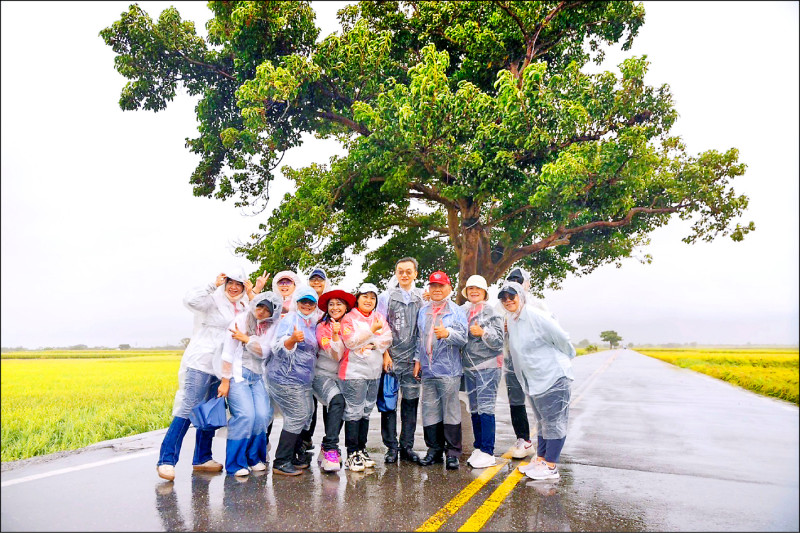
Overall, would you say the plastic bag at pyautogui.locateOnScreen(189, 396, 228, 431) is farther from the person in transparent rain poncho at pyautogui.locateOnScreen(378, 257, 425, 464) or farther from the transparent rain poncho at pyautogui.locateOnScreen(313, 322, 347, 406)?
the person in transparent rain poncho at pyautogui.locateOnScreen(378, 257, 425, 464)

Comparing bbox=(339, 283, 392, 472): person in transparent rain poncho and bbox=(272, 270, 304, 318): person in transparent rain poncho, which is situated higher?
bbox=(272, 270, 304, 318): person in transparent rain poncho

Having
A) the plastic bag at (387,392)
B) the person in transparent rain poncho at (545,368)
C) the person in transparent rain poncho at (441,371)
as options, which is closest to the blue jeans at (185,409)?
the plastic bag at (387,392)

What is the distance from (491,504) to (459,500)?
0.26 m

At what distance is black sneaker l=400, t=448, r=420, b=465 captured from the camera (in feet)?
19.3

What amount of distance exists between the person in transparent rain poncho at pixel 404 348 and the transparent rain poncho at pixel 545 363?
1.05 metres

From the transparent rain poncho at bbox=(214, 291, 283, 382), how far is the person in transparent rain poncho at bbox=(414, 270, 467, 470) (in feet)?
5.15

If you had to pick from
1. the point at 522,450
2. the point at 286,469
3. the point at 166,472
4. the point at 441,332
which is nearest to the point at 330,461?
the point at 286,469

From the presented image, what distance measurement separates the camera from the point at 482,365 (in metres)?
5.88

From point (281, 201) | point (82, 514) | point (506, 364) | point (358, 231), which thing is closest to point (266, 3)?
point (281, 201)

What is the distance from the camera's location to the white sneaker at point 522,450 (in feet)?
20.4

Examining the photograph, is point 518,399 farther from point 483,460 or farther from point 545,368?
point 545,368

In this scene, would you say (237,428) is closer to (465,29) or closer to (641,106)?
(465,29)

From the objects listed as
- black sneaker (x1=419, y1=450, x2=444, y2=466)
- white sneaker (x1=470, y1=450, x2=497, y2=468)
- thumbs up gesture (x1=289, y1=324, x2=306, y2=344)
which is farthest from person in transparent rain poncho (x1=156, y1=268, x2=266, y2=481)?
white sneaker (x1=470, y1=450, x2=497, y2=468)

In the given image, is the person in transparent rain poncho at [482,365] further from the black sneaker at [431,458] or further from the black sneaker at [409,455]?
the black sneaker at [409,455]
